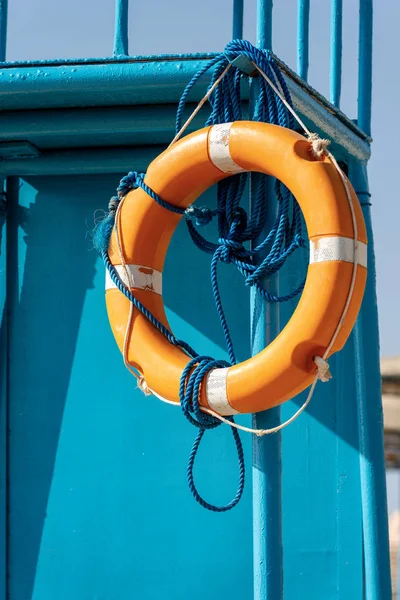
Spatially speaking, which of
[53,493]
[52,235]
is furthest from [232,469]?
[52,235]

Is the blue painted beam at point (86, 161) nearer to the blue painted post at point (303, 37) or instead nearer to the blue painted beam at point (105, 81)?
the blue painted beam at point (105, 81)

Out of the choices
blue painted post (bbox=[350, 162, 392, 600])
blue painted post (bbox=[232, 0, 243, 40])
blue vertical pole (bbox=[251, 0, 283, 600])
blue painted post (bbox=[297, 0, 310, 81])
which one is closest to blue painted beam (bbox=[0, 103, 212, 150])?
blue painted post (bbox=[232, 0, 243, 40])

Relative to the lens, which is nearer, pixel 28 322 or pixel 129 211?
pixel 129 211

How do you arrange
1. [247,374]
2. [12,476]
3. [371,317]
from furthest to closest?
[12,476] < [371,317] < [247,374]

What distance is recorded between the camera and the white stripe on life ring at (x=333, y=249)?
2.50m

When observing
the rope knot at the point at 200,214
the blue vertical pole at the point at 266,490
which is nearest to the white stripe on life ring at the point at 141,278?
the rope knot at the point at 200,214

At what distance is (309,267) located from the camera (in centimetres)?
256

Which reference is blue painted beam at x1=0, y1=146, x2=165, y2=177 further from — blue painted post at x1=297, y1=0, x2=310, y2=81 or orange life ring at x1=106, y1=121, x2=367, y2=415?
orange life ring at x1=106, y1=121, x2=367, y2=415

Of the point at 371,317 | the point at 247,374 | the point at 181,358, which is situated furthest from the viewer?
the point at 371,317

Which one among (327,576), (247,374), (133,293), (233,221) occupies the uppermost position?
(233,221)

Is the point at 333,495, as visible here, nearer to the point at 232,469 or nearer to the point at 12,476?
the point at 232,469

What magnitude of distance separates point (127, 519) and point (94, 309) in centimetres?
90

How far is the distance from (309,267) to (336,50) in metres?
1.55

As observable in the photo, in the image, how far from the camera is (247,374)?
2.56 metres
